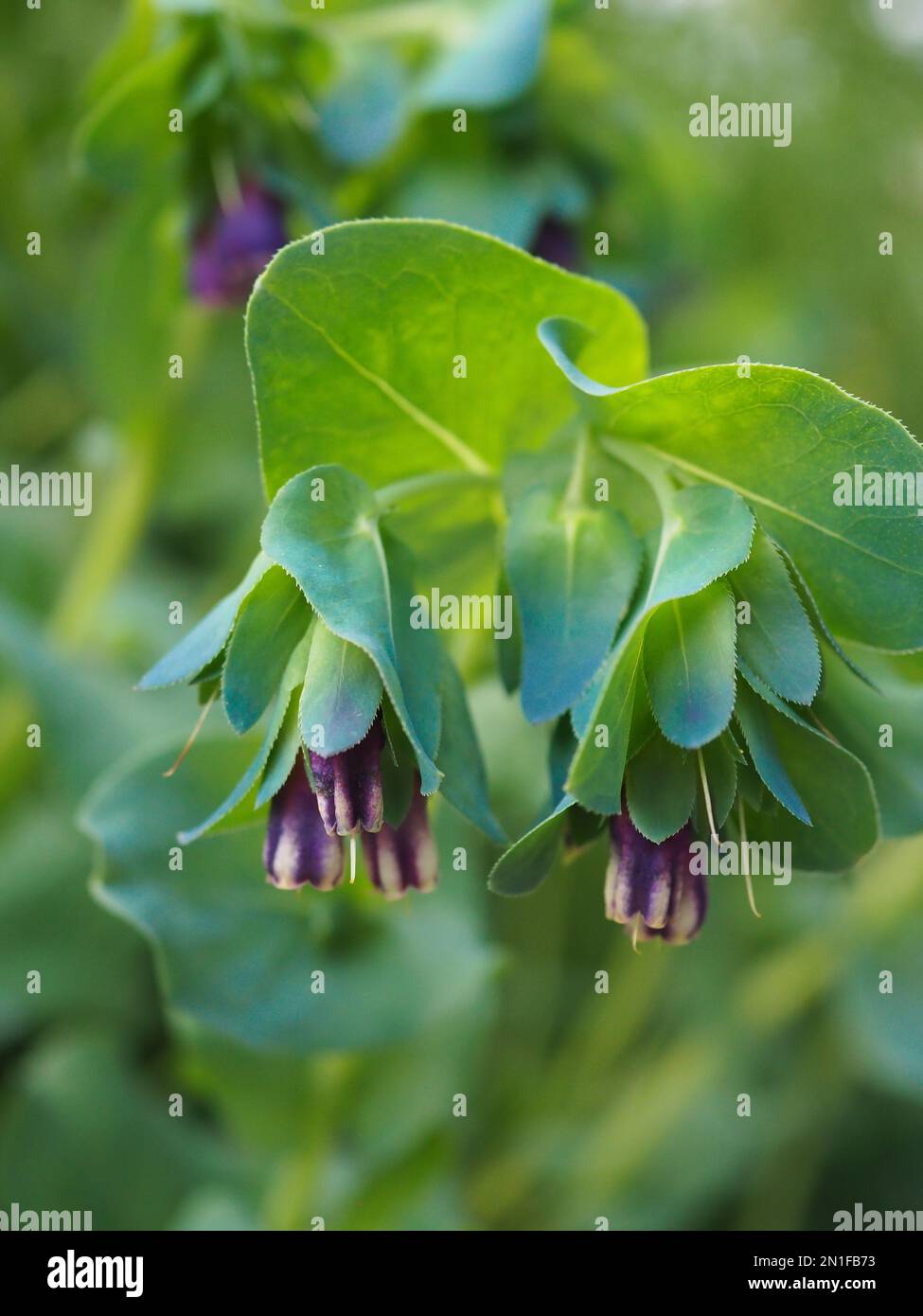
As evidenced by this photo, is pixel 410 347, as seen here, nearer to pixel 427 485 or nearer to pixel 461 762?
pixel 427 485

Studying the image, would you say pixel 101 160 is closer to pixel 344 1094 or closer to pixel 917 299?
Answer: pixel 344 1094

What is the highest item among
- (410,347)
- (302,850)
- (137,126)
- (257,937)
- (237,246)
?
(137,126)

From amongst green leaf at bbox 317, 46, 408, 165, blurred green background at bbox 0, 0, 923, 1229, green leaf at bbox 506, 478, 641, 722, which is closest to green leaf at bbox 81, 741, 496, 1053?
blurred green background at bbox 0, 0, 923, 1229

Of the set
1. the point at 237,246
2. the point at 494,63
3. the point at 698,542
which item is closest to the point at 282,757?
the point at 698,542

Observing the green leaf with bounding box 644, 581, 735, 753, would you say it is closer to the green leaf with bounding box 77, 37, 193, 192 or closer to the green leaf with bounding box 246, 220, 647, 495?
the green leaf with bounding box 246, 220, 647, 495
